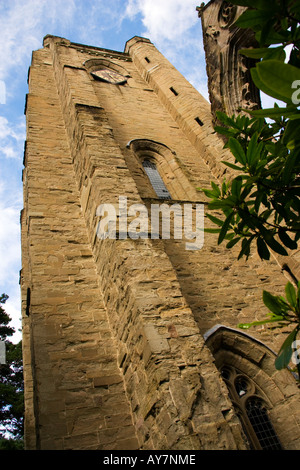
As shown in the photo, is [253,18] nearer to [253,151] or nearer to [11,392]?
[253,151]

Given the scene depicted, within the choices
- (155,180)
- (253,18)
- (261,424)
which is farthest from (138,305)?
→ (155,180)

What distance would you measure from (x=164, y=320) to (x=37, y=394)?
1803 millimetres

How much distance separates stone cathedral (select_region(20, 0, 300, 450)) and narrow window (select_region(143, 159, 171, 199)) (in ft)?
0.18

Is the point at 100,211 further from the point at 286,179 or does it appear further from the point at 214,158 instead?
the point at 214,158

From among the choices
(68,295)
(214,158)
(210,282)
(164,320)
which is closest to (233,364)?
(210,282)

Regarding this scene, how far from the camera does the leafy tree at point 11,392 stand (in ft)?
47.0

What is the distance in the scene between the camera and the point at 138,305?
12.9ft

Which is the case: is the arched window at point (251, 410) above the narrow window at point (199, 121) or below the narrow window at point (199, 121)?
below

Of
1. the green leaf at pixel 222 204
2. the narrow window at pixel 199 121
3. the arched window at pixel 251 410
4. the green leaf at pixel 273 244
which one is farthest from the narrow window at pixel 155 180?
the green leaf at pixel 273 244

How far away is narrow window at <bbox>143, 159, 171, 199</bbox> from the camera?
8688 millimetres

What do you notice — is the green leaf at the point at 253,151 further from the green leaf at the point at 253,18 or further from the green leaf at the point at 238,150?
the green leaf at the point at 253,18

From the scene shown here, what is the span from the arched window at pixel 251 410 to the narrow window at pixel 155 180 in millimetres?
4754

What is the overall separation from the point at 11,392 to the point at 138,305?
45.3 ft

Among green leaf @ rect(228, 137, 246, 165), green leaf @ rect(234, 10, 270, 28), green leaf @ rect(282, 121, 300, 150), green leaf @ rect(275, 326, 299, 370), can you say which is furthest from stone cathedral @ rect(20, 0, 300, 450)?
green leaf @ rect(234, 10, 270, 28)
